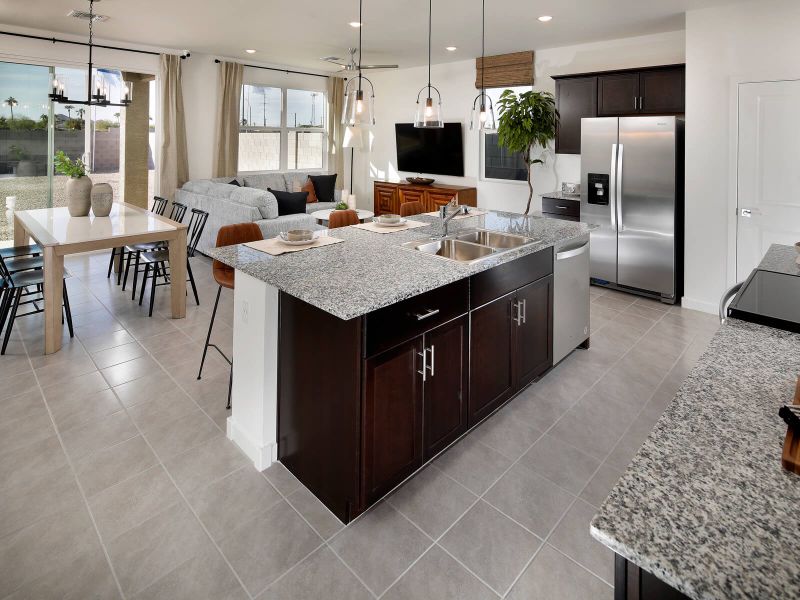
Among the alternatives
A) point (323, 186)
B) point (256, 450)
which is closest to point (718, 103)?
point (256, 450)

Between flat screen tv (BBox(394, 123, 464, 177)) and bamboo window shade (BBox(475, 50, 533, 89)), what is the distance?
32.3 inches

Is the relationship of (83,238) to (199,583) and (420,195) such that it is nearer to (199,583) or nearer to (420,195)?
(199,583)

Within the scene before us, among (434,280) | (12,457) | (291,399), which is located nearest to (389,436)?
(291,399)

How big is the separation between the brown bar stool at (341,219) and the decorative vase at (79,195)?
2.67 metres

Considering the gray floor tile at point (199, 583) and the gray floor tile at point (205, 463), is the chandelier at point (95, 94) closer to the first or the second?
the gray floor tile at point (205, 463)

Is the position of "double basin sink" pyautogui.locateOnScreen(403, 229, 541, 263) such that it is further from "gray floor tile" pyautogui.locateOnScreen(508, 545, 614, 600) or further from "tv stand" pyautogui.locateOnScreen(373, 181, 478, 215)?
"tv stand" pyautogui.locateOnScreen(373, 181, 478, 215)

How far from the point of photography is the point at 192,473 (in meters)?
2.30

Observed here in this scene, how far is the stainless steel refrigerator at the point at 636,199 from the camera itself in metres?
4.67

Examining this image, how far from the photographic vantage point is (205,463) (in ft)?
7.82

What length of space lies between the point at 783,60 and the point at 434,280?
13.0ft

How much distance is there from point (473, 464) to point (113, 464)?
5.84ft

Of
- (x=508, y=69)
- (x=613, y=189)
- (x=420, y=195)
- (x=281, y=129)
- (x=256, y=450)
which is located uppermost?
(x=508, y=69)

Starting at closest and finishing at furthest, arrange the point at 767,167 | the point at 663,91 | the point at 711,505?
1. the point at 711,505
2. the point at 767,167
3. the point at 663,91

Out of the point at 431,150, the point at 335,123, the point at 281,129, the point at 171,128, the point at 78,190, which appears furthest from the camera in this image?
the point at 335,123
